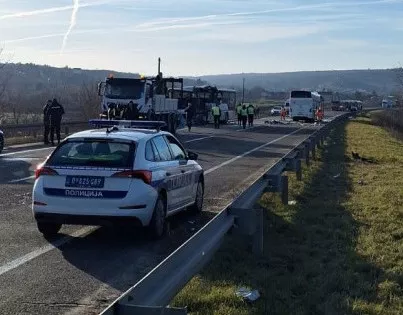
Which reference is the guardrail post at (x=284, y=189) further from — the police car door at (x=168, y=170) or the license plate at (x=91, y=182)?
the license plate at (x=91, y=182)

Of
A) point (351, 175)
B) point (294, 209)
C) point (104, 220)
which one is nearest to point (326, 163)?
point (351, 175)

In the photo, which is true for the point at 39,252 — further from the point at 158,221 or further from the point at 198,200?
the point at 198,200

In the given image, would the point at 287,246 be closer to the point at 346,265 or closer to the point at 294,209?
the point at 346,265

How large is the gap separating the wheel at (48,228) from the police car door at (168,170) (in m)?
1.61

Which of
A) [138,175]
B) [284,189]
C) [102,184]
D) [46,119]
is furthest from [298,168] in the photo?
[46,119]

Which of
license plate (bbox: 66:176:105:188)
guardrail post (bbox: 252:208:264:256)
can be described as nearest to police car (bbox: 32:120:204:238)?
license plate (bbox: 66:176:105:188)

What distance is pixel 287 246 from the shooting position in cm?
952

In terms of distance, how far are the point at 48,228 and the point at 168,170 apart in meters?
1.88

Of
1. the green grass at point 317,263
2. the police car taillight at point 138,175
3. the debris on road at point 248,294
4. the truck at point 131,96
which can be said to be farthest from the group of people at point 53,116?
the debris on road at point 248,294

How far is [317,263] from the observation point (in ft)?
27.7

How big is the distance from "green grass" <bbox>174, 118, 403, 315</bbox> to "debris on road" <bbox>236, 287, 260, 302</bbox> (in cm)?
7

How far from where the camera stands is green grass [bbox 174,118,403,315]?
6.68m

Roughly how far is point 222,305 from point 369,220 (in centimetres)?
559

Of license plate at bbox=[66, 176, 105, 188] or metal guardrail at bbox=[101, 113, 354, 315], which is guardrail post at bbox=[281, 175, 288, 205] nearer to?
metal guardrail at bbox=[101, 113, 354, 315]
